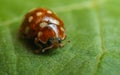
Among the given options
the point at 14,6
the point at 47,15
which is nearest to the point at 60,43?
the point at 47,15

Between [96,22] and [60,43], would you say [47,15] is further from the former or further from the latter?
[96,22]

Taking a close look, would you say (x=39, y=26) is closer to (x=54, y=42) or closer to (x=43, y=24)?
(x=43, y=24)

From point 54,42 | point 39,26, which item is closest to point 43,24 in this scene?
point 39,26

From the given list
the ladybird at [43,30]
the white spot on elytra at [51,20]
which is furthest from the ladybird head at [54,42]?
the white spot on elytra at [51,20]

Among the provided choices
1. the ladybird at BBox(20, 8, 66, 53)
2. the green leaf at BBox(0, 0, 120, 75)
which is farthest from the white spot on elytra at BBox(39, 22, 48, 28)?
the green leaf at BBox(0, 0, 120, 75)

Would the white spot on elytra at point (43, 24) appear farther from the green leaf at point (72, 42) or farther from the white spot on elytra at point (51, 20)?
the green leaf at point (72, 42)

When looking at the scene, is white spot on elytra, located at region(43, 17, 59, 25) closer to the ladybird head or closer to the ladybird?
the ladybird

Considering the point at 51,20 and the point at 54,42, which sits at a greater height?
the point at 51,20
